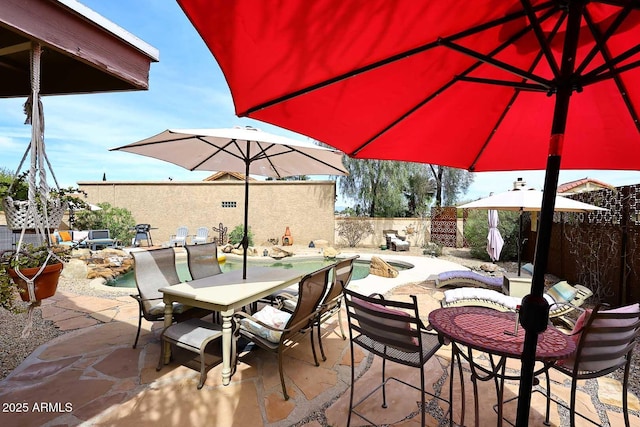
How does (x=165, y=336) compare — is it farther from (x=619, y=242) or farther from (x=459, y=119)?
(x=619, y=242)

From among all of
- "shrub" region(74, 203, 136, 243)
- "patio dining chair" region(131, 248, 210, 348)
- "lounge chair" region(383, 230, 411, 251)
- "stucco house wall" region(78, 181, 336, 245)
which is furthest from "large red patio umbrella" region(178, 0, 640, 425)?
"shrub" region(74, 203, 136, 243)

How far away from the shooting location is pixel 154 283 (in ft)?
11.7

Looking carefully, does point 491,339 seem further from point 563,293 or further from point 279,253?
point 279,253

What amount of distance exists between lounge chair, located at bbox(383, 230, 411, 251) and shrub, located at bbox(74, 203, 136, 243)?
455 inches

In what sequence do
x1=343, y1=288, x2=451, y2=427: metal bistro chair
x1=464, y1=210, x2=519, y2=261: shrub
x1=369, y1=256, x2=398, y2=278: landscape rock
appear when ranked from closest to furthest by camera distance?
x1=343, y1=288, x2=451, y2=427: metal bistro chair → x1=369, y1=256, x2=398, y2=278: landscape rock → x1=464, y1=210, x2=519, y2=261: shrub

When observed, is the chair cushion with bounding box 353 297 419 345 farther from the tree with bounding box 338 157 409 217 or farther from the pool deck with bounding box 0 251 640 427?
the tree with bounding box 338 157 409 217

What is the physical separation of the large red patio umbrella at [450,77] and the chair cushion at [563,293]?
2.73 metres

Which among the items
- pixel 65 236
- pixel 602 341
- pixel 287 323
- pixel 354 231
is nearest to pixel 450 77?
pixel 602 341

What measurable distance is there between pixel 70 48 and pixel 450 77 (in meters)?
1.96

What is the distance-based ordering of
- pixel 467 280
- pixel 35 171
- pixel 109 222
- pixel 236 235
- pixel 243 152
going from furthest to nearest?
pixel 236 235, pixel 109 222, pixel 467 280, pixel 243 152, pixel 35 171

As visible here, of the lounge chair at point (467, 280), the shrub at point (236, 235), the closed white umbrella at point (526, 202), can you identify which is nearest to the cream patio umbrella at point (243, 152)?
the closed white umbrella at point (526, 202)

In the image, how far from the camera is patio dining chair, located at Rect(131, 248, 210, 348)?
3.25m

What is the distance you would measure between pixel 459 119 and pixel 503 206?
13.0 ft

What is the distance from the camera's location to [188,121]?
63.6 feet
